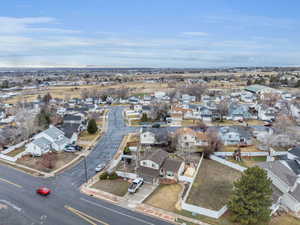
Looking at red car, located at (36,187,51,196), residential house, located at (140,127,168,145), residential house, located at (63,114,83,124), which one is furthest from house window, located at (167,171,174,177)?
residential house, located at (63,114,83,124)

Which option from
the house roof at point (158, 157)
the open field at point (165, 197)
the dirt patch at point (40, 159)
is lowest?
the open field at point (165, 197)

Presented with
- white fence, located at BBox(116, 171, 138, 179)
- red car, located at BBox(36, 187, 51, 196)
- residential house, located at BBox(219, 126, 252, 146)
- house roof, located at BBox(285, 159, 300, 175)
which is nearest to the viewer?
red car, located at BBox(36, 187, 51, 196)

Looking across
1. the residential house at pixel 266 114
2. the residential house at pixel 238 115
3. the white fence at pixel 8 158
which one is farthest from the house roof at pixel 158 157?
the residential house at pixel 266 114

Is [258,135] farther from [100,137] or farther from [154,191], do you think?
[100,137]

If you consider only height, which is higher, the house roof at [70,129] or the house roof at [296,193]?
the house roof at [70,129]

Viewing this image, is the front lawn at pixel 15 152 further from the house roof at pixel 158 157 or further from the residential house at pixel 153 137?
the house roof at pixel 158 157

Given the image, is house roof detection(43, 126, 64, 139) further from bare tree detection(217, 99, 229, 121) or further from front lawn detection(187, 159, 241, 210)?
bare tree detection(217, 99, 229, 121)

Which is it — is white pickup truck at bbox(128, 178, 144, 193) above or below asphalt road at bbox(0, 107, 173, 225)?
above
